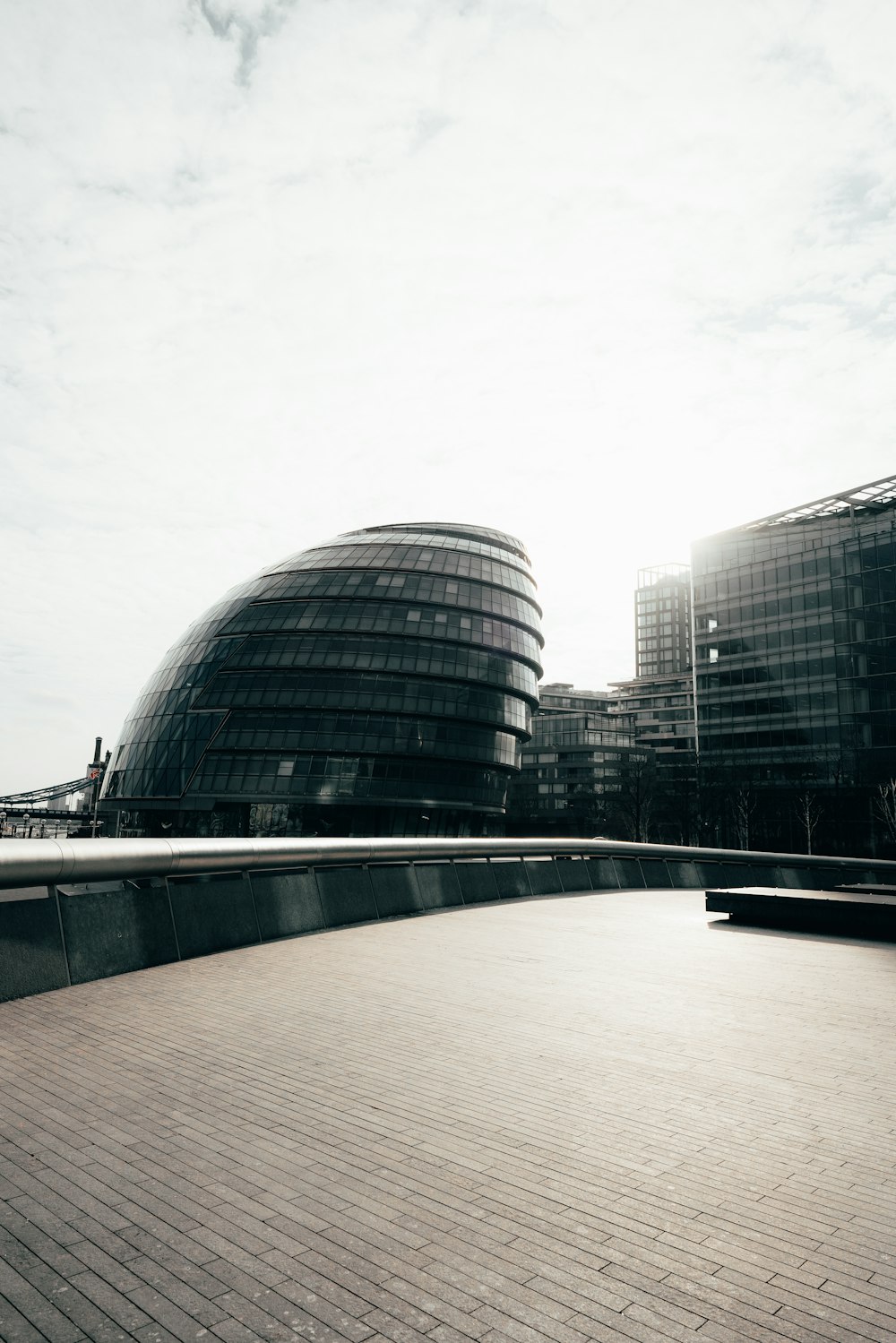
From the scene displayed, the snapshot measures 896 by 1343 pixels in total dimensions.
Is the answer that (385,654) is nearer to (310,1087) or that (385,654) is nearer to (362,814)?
(362,814)

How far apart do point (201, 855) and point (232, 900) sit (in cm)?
124

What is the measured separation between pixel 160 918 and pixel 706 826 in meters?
81.7

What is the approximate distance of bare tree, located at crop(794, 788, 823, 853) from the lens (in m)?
76.9

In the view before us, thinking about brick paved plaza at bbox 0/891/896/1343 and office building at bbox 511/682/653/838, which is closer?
brick paved plaza at bbox 0/891/896/1343

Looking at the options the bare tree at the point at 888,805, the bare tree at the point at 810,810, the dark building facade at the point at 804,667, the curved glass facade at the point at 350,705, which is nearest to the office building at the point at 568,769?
the dark building facade at the point at 804,667

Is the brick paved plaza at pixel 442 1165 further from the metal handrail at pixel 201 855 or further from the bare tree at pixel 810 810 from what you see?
the bare tree at pixel 810 810

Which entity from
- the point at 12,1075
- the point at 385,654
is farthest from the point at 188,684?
the point at 12,1075

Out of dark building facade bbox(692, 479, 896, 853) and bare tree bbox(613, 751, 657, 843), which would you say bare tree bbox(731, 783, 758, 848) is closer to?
dark building facade bbox(692, 479, 896, 853)

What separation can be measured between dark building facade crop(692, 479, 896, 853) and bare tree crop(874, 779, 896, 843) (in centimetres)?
73

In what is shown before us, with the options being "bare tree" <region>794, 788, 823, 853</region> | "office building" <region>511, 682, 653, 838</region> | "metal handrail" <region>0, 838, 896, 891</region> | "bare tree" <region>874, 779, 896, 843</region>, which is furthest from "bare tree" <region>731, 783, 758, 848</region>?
"metal handrail" <region>0, 838, 896, 891</region>

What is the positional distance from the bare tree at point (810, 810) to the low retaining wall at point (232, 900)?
6037cm

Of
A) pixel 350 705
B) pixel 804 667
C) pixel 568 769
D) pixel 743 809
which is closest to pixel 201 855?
pixel 350 705

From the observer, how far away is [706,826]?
85.8m

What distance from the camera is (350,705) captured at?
6494 cm
